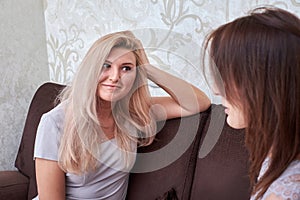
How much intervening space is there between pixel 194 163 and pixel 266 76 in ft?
2.27

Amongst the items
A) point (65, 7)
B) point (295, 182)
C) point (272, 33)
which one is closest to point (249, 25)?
point (272, 33)

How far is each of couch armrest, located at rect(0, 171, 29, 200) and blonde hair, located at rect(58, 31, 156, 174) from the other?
52 cm

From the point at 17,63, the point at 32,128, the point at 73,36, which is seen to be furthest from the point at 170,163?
the point at 17,63

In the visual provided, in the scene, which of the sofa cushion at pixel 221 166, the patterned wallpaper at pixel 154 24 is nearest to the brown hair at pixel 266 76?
the sofa cushion at pixel 221 166

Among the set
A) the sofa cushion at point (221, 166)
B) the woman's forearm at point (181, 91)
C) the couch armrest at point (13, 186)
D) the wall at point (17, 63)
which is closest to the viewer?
the sofa cushion at point (221, 166)

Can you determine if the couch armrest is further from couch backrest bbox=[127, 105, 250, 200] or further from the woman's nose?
the woman's nose

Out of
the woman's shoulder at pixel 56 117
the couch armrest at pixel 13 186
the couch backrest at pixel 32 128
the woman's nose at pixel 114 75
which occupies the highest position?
the woman's nose at pixel 114 75

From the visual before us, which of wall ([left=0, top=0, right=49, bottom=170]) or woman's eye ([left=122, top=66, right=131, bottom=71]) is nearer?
woman's eye ([left=122, top=66, right=131, bottom=71])

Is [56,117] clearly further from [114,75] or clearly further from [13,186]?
[13,186]

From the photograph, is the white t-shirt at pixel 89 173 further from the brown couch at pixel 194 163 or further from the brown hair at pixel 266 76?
the brown hair at pixel 266 76

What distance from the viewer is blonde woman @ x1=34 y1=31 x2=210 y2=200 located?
4.54ft

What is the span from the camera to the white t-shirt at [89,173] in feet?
4.74

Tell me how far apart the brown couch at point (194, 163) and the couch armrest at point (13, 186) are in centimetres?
54

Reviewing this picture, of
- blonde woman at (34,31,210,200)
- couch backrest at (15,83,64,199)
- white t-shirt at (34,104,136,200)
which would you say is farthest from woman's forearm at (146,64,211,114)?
couch backrest at (15,83,64,199)
